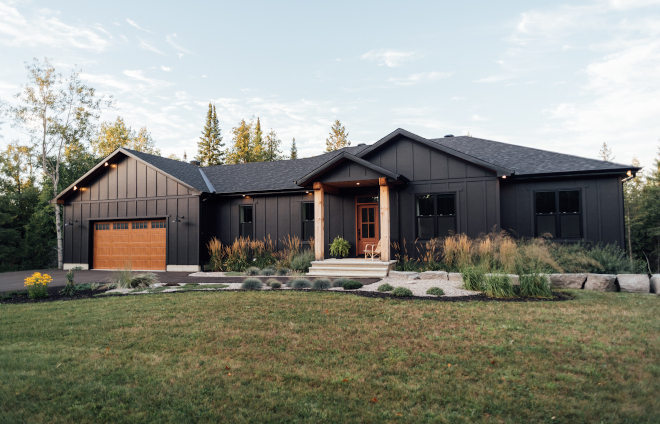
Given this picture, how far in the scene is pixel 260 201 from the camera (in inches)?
591

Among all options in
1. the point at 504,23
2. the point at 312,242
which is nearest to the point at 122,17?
the point at 312,242

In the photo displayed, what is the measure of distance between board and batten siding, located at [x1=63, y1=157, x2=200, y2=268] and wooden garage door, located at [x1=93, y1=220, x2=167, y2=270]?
354mm

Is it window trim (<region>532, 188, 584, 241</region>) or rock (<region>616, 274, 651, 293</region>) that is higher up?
window trim (<region>532, 188, 584, 241</region>)

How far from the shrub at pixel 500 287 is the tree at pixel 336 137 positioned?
30553mm

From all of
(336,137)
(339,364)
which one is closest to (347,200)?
(339,364)

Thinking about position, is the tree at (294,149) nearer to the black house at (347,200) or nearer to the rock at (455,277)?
the black house at (347,200)

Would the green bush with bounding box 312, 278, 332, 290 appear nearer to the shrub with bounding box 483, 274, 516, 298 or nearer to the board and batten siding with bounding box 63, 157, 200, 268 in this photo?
the shrub with bounding box 483, 274, 516, 298

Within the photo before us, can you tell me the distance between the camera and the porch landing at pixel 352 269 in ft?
35.8

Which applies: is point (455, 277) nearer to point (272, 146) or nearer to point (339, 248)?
point (339, 248)

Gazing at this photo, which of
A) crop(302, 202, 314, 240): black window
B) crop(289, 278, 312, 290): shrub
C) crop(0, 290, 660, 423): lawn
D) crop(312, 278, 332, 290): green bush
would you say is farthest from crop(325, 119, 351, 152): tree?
crop(0, 290, 660, 423): lawn

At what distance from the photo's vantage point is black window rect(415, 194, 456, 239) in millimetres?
12180

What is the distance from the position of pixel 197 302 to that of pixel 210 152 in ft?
109

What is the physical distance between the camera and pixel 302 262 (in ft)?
41.0

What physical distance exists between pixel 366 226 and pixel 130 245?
996cm
